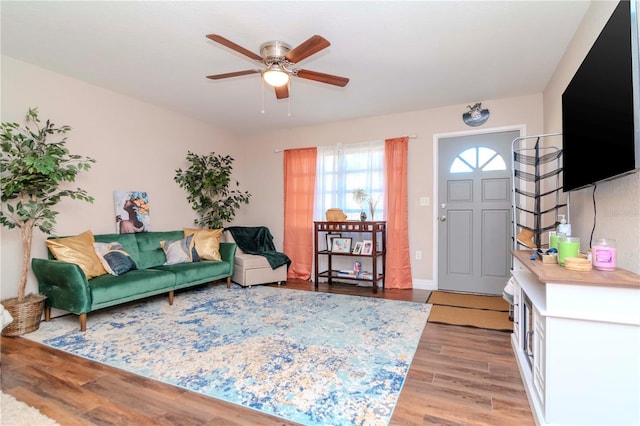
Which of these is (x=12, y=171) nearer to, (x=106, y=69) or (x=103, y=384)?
(x=106, y=69)

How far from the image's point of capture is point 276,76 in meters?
2.57

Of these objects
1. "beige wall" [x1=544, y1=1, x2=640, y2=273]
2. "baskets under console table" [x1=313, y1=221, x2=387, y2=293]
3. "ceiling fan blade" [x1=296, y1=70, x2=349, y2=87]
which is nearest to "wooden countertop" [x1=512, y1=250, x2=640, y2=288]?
"beige wall" [x1=544, y1=1, x2=640, y2=273]

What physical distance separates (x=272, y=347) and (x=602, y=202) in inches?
94.1

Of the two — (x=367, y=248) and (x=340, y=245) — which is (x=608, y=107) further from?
(x=340, y=245)

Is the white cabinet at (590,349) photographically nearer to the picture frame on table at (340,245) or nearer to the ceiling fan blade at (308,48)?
the ceiling fan blade at (308,48)

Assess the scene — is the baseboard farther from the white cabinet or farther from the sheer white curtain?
the white cabinet

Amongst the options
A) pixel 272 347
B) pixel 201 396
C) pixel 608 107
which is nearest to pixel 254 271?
pixel 272 347

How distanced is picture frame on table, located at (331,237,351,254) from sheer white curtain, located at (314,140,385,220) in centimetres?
38

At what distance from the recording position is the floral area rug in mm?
1758

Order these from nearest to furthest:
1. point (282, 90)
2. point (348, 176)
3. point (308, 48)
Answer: point (308, 48) < point (282, 90) < point (348, 176)

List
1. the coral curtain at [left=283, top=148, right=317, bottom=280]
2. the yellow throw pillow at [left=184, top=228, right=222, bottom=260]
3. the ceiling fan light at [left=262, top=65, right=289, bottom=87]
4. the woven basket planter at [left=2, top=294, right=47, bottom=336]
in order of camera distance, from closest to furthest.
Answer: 1. the ceiling fan light at [left=262, top=65, right=289, bottom=87]
2. the woven basket planter at [left=2, top=294, right=47, bottom=336]
3. the yellow throw pillow at [left=184, top=228, right=222, bottom=260]
4. the coral curtain at [left=283, top=148, right=317, bottom=280]

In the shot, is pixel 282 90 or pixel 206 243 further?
pixel 206 243

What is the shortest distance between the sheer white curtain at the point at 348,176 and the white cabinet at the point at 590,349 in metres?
3.16

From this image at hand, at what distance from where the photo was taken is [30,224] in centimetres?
277
